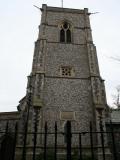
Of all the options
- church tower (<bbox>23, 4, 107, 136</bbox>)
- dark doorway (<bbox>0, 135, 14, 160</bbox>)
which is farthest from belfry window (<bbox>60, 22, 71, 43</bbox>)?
dark doorway (<bbox>0, 135, 14, 160</bbox>)

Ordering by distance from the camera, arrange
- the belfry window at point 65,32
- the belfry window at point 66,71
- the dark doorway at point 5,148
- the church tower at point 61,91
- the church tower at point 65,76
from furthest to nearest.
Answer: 1. the belfry window at point 65,32
2. the belfry window at point 66,71
3. the church tower at point 65,76
4. the church tower at point 61,91
5. the dark doorway at point 5,148

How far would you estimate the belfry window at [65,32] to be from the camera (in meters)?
19.7

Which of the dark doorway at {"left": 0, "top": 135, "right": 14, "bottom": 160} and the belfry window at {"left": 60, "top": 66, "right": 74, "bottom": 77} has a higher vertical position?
the belfry window at {"left": 60, "top": 66, "right": 74, "bottom": 77}

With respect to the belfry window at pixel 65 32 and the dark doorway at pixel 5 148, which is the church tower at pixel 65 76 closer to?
the belfry window at pixel 65 32

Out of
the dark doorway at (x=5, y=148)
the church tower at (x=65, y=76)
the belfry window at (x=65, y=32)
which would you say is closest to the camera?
the dark doorway at (x=5, y=148)

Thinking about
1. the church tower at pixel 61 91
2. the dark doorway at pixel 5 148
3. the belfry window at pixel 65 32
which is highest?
the belfry window at pixel 65 32

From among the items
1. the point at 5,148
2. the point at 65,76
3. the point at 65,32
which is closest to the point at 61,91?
the point at 65,76

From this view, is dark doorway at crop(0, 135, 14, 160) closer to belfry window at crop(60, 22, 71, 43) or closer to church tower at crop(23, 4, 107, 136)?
church tower at crop(23, 4, 107, 136)

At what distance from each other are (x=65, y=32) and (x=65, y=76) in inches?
249

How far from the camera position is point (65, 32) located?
20.5 metres

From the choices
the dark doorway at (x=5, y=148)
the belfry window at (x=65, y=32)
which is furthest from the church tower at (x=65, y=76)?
the dark doorway at (x=5, y=148)

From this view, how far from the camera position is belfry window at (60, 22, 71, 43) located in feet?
64.7

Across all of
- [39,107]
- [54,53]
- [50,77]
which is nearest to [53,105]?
[39,107]

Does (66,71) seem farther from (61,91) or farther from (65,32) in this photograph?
(65,32)
